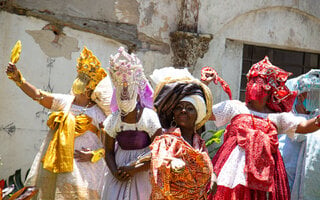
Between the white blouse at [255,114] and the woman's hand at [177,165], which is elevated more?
the white blouse at [255,114]

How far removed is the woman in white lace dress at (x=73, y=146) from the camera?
644cm

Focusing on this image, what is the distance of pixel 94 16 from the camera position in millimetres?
8555

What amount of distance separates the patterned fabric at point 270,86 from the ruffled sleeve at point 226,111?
0.47 ft

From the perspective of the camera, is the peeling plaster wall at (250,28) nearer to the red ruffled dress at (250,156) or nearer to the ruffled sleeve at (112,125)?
the red ruffled dress at (250,156)

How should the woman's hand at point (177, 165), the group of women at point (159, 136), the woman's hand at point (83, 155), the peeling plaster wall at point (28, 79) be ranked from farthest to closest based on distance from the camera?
the peeling plaster wall at point (28, 79) → the woman's hand at point (83, 155) → the group of women at point (159, 136) → the woman's hand at point (177, 165)

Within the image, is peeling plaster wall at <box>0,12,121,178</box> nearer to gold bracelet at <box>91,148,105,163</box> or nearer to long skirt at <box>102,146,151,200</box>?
gold bracelet at <box>91,148,105,163</box>

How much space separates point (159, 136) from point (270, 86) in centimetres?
166

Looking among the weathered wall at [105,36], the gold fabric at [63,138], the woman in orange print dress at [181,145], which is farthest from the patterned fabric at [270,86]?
the weathered wall at [105,36]

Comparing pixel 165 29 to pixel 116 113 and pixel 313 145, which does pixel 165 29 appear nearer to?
pixel 313 145

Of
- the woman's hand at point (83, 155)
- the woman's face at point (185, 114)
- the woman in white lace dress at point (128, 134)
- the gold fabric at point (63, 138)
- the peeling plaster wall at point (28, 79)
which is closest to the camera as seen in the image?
the woman's face at point (185, 114)

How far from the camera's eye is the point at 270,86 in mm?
6234

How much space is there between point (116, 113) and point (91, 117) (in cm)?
107

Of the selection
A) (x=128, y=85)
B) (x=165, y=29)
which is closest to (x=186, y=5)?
(x=165, y=29)

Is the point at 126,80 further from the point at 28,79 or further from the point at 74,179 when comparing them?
the point at 28,79
